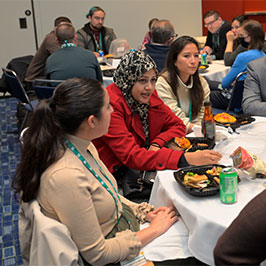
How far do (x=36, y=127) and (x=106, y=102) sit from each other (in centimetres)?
30

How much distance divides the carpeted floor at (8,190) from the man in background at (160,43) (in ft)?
6.03

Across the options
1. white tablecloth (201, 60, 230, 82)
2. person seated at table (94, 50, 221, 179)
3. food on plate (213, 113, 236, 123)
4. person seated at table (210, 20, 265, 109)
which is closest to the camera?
person seated at table (94, 50, 221, 179)

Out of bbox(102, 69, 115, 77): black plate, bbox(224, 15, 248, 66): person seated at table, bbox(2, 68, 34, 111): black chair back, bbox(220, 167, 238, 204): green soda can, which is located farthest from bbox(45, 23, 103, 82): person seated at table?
bbox(220, 167, 238, 204): green soda can

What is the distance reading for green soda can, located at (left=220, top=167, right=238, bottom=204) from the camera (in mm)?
1485

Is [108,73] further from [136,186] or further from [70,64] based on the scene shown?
[136,186]

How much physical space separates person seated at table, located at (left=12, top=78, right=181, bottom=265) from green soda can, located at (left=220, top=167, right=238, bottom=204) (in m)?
0.34

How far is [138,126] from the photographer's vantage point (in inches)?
90.8

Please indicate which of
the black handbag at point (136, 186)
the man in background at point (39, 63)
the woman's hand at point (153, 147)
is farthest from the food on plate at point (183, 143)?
the man in background at point (39, 63)

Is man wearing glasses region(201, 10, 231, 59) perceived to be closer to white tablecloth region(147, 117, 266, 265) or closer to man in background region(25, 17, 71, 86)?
man in background region(25, 17, 71, 86)

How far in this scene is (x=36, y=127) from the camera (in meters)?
1.38

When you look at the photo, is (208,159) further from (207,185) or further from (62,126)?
(62,126)

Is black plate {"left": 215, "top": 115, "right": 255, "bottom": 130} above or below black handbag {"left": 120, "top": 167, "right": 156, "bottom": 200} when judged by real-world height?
above

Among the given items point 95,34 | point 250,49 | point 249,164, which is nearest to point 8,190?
point 249,164

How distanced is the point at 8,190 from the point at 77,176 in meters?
2.37
